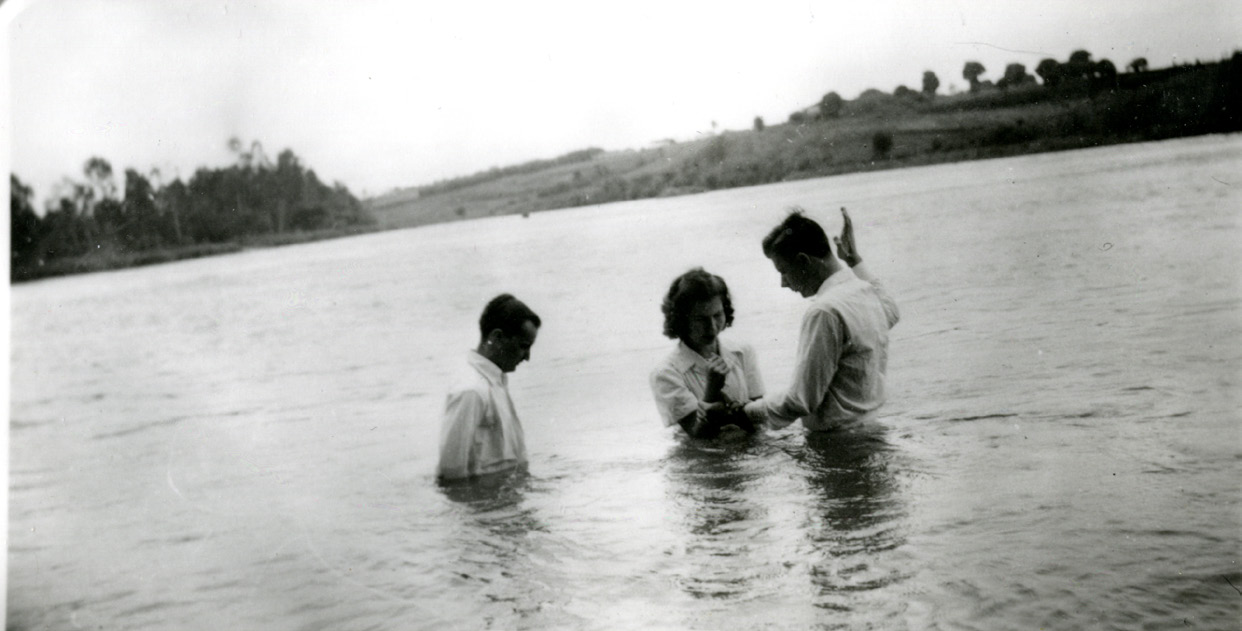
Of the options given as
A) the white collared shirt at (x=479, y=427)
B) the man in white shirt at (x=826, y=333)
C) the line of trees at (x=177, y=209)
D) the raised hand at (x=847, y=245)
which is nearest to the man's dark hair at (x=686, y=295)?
the man in white shirt at (x=826, y=333)

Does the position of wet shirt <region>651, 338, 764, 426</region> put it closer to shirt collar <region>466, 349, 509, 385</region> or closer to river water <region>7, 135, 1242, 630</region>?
river water <region>7, 135, 1242, 630</region>

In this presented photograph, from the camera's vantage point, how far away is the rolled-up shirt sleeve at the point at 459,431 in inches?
154

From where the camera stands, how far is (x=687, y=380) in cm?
434

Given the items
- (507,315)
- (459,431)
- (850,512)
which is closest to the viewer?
(850,512)

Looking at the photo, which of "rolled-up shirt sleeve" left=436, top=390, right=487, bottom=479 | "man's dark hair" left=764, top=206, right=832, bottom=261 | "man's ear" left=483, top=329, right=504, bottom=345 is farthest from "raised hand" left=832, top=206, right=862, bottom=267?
"rolled-up shirt sleeve" left=436, top=390, right=487, bottom=479

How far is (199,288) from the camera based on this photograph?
1129 cm

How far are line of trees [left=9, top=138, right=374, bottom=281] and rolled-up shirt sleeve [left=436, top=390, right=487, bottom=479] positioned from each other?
2.81 m

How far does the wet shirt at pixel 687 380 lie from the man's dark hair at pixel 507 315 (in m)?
0.64

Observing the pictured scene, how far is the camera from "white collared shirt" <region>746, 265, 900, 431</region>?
386 centimetres

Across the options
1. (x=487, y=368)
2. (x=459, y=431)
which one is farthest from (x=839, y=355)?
(x=459, y=431)

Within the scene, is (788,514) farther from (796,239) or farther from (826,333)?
(796,239)

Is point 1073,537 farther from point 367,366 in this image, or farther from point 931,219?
point 931,219

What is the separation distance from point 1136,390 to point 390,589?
11.0ft

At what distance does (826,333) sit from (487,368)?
1273 mm
